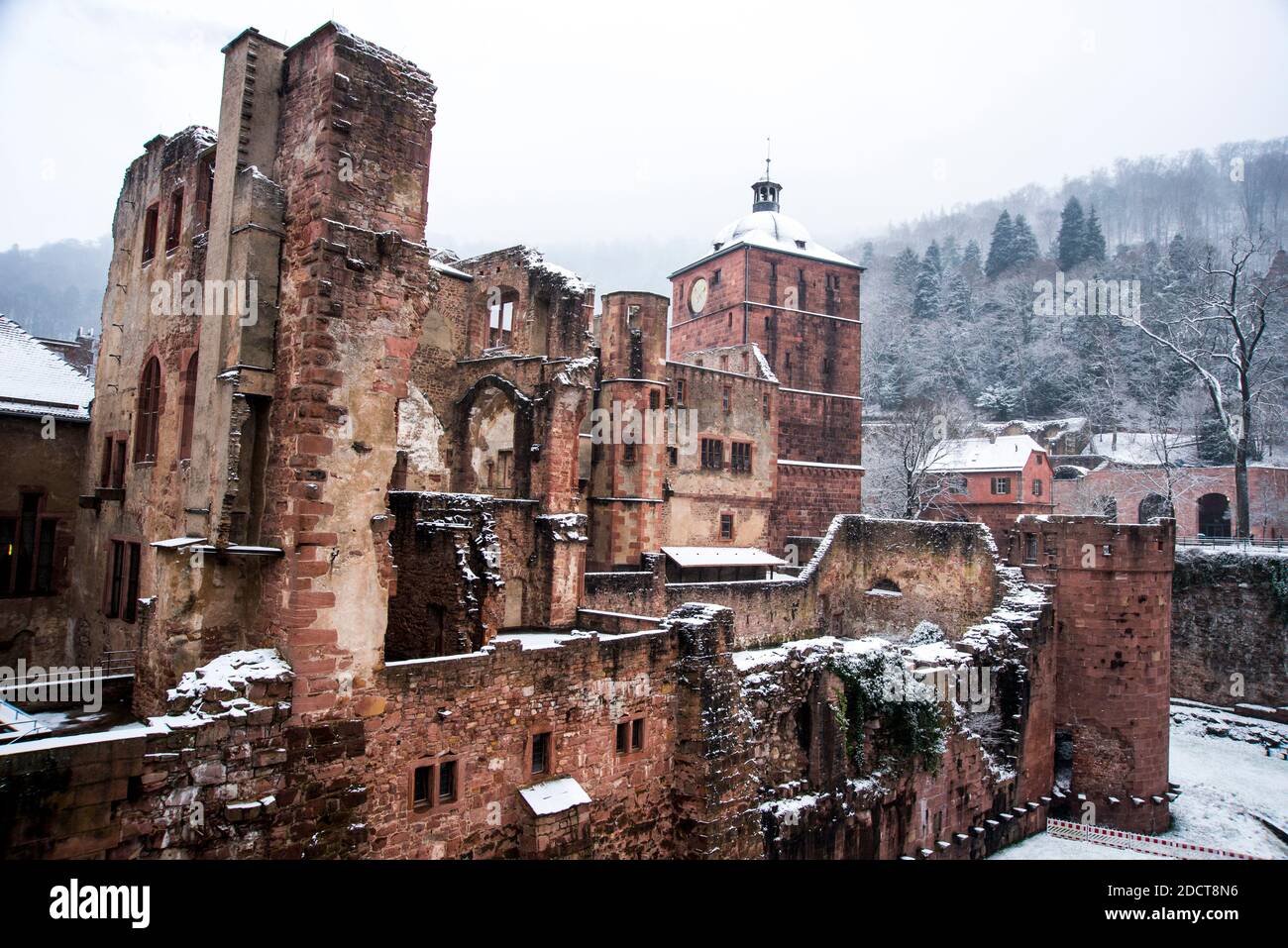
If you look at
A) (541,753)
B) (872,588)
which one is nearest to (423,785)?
(541,753)

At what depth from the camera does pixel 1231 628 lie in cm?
2970

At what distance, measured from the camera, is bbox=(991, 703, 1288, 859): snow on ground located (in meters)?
19.3

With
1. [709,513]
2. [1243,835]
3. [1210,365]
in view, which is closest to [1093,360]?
[1210,365]

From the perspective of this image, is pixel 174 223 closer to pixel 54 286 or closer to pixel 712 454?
pixel 712 454

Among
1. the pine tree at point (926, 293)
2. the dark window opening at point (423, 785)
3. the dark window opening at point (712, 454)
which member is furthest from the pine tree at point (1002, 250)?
the dark window opening at point (423, 785)

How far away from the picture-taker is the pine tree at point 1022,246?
7181 centimetres

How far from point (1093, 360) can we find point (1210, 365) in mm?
10871

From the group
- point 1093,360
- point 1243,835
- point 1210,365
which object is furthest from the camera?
point 1093,360

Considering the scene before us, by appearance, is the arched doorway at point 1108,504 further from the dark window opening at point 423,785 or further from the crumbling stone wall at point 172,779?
the crumbling stone wall at point 172,779

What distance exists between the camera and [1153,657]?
2191 cm

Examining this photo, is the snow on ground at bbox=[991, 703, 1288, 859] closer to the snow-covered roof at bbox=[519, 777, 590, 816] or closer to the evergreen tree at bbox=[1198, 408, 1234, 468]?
the snow-covered roof at bbox=[519, 777, 590, 816]

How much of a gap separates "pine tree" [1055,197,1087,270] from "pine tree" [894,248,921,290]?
A: 11.9 meters

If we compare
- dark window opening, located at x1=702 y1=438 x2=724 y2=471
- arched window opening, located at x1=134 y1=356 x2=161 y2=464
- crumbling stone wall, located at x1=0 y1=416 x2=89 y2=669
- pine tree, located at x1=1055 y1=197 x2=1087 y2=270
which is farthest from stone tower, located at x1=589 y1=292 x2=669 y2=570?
pine tree, located at x1=1055 y1=197 x2=1087 y2=270
